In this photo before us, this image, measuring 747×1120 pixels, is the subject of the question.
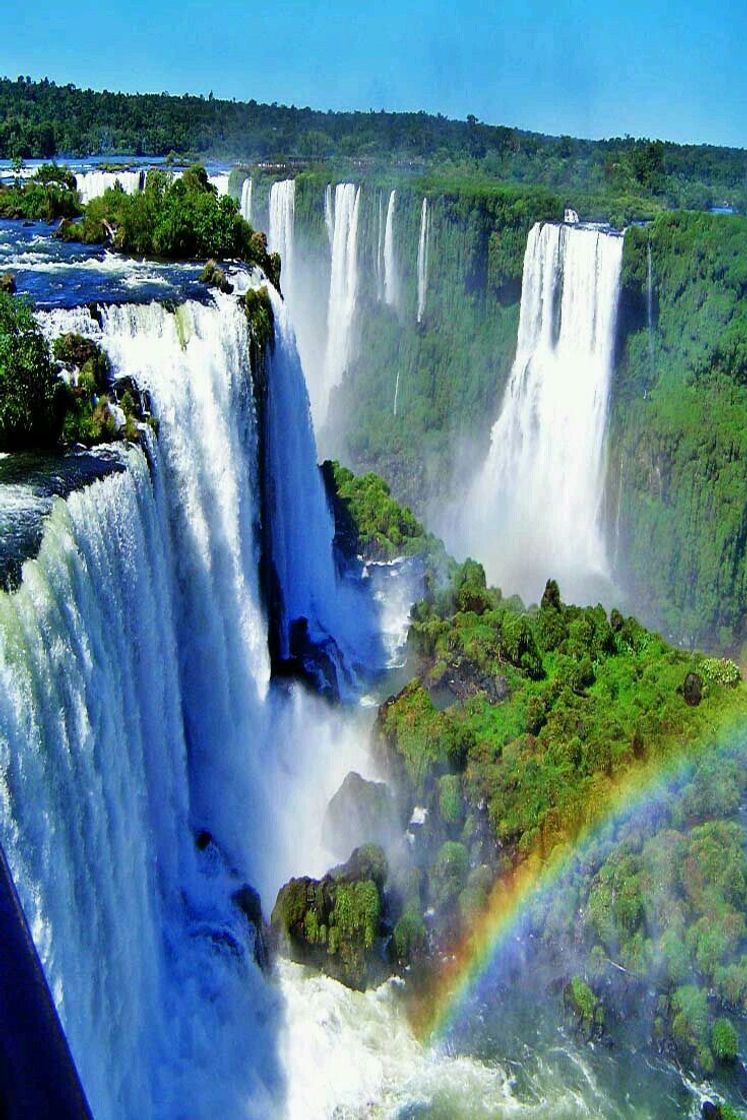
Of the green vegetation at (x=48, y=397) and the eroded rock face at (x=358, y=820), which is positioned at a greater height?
the green vegetation at (x=48, y=397)

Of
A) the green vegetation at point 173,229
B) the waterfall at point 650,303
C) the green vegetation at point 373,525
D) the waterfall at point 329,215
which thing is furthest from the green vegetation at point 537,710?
the waterfall at point 329,215

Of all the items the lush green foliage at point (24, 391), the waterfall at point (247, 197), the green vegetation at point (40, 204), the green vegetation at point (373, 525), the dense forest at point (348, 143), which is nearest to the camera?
the lush green foliage at point (24, 391)

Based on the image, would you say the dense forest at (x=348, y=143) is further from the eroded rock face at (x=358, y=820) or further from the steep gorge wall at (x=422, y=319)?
the eroded rock face at (x=358, y=820)

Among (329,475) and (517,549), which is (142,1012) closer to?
(329,475)

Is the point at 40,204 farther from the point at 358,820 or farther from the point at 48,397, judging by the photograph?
the point at 358,820

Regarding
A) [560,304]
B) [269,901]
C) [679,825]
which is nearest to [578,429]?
[560,304]

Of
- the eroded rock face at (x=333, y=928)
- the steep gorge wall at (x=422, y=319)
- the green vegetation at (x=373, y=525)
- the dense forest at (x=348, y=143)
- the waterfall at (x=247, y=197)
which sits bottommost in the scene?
the eroded rock face at (x=333, y=928)

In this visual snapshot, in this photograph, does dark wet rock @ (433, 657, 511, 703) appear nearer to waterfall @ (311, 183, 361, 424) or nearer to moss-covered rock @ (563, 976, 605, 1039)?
moss-covered rock @ (563, 976, 605, 1039)

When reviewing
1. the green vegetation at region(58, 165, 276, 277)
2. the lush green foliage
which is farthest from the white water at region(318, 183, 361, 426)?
the lush green foliage
